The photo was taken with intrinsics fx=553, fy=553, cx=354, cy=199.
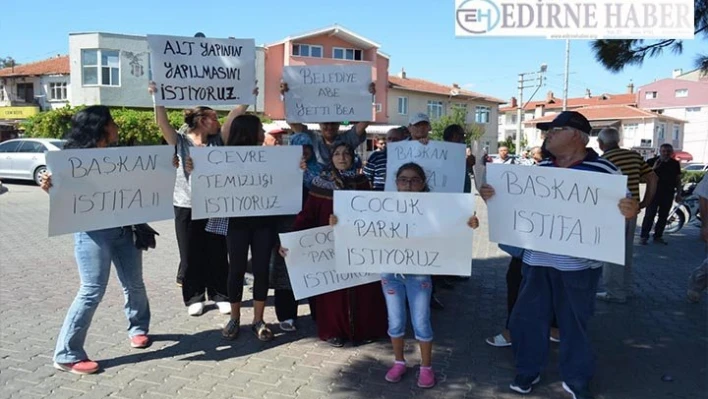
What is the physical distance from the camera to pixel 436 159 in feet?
16.1

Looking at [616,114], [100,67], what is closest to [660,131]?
[616,114]

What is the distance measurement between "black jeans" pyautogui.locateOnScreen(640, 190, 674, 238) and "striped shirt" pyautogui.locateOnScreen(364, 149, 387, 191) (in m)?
6.88

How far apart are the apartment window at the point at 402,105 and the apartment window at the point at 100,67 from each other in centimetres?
2211

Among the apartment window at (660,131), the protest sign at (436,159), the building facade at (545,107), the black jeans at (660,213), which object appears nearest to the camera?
the protest sign at (436,159)

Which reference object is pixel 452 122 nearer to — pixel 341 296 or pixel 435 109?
pixel 435 109

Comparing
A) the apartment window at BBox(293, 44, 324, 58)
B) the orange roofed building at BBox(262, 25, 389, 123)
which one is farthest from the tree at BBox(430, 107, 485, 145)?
the apartment window at BBox(293, 44, 324, 58)

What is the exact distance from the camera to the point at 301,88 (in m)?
5.33

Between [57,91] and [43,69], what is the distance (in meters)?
2.70

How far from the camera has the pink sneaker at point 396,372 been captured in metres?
3.93

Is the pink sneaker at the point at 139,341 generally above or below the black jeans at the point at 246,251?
below

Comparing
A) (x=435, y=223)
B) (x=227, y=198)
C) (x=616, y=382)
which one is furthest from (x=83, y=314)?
(x=616, y=382)

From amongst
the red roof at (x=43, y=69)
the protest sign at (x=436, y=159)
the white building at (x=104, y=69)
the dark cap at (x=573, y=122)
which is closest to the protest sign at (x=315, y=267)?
the protest sign at (x=436, y=159)

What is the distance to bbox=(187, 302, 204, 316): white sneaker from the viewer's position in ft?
17.5

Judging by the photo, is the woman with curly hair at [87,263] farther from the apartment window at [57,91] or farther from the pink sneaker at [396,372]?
the apartment window at [57,91]
